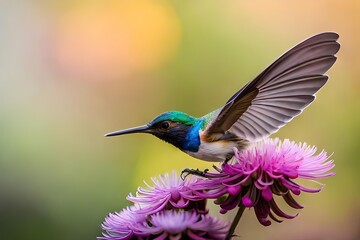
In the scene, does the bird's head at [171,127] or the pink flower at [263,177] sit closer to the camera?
the pink flower at [263,177]

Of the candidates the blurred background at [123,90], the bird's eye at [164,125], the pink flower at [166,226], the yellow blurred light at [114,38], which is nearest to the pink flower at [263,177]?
the pink flower at [166,226]

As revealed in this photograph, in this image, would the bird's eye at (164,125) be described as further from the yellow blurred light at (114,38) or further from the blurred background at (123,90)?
the yellow blurred light at (114,38)

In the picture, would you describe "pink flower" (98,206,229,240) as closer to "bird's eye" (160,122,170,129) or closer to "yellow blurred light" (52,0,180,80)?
"bird's eye" (160,122,170,129)

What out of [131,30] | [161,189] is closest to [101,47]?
[131,30]

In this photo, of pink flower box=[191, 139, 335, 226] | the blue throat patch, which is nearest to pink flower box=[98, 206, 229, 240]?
pink flower box=[191, 139, 335, 226]

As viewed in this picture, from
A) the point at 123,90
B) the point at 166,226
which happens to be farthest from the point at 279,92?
the point at 123,90

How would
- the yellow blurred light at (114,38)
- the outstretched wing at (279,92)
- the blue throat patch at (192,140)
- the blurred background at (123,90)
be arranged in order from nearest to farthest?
the outstretched wing at (279,92)
the blue throat patch at (192,140)
the blurred background at (123,90)
the yellow blurred light at (114,38)

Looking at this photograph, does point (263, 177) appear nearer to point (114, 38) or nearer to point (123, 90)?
point (123, 90)
